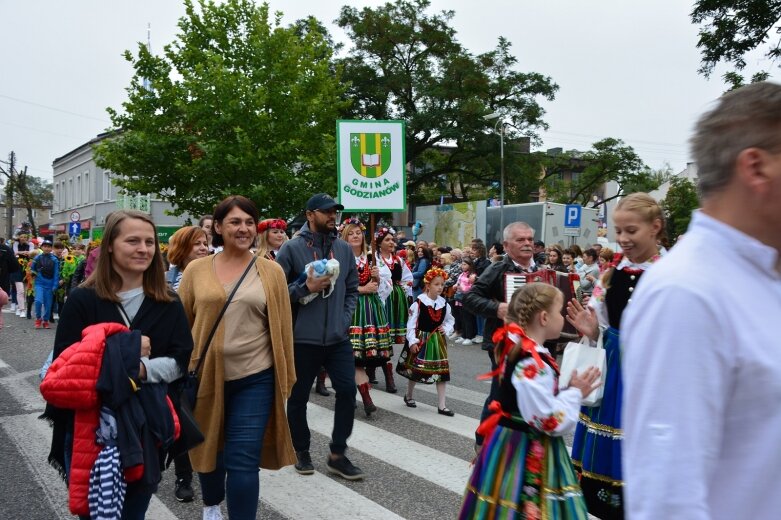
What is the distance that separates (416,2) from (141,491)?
36732 millimetres

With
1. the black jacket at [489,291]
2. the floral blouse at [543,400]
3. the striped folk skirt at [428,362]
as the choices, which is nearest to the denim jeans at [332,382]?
the black jacket at [489,291]

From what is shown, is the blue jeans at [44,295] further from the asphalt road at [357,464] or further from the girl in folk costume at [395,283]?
the girl in folk costume at [395,283]

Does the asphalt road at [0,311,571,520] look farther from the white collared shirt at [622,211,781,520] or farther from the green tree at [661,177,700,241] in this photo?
the green tree at [661,177,700,241]

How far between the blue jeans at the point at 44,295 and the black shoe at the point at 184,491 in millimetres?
12231

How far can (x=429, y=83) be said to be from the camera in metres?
35.8

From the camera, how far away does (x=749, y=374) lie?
1.23 meters

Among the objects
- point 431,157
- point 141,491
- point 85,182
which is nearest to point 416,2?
point 431,157

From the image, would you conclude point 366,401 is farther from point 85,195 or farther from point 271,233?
point 85,195

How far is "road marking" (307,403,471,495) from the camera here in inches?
202

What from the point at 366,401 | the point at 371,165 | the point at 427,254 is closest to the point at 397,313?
the point at 371,165

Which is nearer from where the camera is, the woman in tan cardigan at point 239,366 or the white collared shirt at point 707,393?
the white collared shirt at point 707,393

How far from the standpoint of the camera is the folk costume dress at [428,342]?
747 centimetres

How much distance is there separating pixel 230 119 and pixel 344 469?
69.6 feet

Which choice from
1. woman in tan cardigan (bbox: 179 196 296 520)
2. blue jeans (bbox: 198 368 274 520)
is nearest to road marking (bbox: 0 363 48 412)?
blue jeans (bbox: 198 368 274 520)
